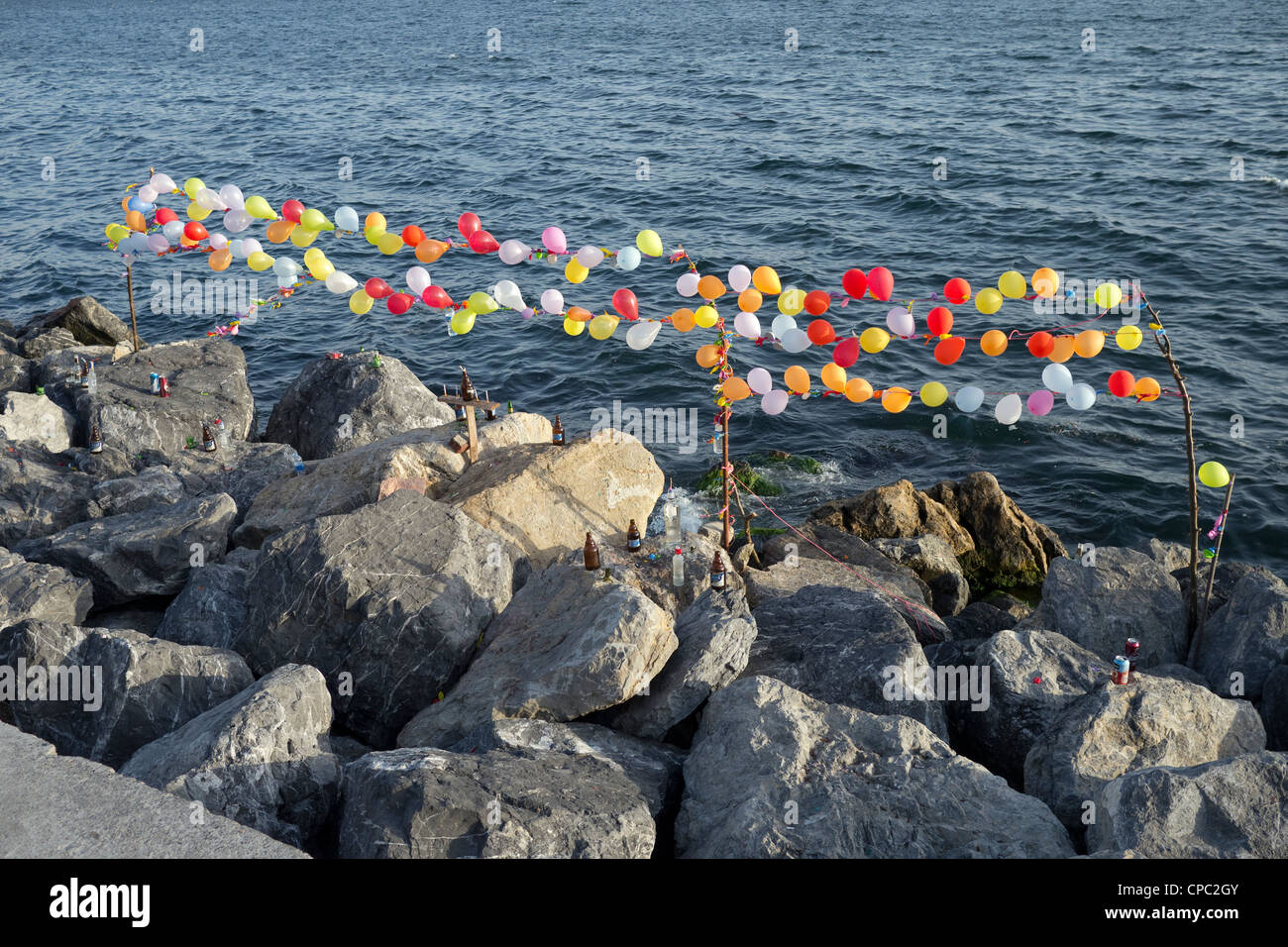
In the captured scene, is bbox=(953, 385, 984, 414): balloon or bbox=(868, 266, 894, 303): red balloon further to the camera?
bbox=(953, 385, 984, 414): balloon

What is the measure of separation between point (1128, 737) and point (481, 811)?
18.1 feet

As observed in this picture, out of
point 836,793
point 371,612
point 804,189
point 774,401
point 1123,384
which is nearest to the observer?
point 836,793

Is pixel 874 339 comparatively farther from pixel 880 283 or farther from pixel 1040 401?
pixel 1040 401

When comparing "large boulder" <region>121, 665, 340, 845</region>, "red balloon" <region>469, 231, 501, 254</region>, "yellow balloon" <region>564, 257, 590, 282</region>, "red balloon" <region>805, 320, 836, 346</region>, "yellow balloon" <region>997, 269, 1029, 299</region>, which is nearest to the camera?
"large boulder" <region>121, 665, 340, 845</region>

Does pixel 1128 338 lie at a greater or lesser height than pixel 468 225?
lesser

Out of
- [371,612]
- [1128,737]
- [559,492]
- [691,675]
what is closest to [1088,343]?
[1128,737]

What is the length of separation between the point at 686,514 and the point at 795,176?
20.9 meters

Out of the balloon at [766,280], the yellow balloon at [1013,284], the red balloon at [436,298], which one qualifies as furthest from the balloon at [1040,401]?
the red balloon at [436,298]

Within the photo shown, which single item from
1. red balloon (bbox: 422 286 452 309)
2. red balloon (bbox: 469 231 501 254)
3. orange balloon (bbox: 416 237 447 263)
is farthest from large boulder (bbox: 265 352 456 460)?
red balloon (bbox: 469 231 501 254)

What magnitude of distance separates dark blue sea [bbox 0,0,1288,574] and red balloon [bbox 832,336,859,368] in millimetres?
5680

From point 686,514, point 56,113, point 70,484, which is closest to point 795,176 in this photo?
point 686,514

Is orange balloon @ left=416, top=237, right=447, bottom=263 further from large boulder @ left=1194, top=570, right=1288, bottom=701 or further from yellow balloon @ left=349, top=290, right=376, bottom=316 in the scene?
large boulder @ left=1194, top=570, right=1288, bottom=701

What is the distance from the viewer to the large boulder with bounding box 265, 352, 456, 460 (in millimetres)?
17656

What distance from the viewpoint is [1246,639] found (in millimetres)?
11125
